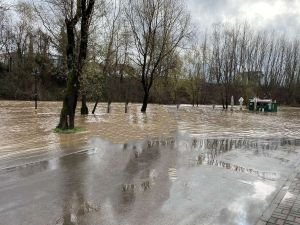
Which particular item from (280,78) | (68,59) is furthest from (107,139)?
(280,78)

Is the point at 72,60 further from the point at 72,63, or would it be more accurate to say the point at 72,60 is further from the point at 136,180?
the point at 136,180

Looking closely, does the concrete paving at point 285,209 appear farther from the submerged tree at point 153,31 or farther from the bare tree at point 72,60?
the submerged tree at point 153,31

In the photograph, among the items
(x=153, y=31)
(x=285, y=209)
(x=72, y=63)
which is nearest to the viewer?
(x=285, y=209)

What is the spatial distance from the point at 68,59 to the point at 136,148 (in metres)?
5.68

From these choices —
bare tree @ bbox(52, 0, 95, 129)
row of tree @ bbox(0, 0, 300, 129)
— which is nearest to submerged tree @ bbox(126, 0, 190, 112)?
row of tree @ bbox(0, 0, 300, 129)

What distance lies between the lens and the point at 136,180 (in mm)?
6777

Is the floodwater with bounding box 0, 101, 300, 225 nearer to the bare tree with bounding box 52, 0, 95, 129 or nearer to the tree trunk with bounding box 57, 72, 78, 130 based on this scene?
the tree trunk with bounding box 57, 72, 78, 130

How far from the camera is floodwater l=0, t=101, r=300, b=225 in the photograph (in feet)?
16.2

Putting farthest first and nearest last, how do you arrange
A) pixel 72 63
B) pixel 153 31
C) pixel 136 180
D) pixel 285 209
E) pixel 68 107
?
pixel 153 31 → pixel 68 107 → pixel 72 63 → pixel 136 180 → pixel 285 209

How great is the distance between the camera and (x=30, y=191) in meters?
5.89

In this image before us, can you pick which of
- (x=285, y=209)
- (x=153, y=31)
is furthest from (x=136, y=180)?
(x=153, y=31)

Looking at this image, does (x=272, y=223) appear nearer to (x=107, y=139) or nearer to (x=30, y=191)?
(x=30, y=191)

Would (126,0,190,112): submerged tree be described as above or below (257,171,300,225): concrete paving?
above

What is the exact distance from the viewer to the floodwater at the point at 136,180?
4.94 metres
